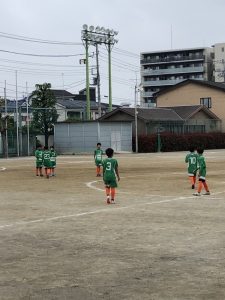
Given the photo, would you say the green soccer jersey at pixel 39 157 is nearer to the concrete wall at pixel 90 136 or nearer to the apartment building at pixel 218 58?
Answer: the concrete wall at pixel 90 136

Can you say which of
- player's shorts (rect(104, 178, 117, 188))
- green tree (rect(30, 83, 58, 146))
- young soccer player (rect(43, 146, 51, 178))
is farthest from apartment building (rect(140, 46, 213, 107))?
player's shorts (rect(104, 178, 117, 188))

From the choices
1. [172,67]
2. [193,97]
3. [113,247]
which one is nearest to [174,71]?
[172,67]

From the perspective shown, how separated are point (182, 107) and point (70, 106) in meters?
22.5

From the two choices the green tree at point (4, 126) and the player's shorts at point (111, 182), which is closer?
the player's shorts at point (111, 182)

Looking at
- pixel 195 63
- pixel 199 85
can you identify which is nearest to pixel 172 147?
pixel 199 85

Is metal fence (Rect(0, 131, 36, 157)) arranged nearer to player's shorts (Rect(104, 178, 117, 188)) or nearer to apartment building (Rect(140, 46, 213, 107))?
player's shorts (Rect(104, 178, 117, 188))

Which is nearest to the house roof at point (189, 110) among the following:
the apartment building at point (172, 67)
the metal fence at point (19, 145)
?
the metal fence at point (19, 145)

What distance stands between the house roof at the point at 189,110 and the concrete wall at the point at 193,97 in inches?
65.7

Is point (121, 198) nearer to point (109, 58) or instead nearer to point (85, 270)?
point (85, 270)

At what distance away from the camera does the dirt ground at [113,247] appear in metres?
6.04

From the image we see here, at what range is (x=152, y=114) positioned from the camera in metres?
58.9

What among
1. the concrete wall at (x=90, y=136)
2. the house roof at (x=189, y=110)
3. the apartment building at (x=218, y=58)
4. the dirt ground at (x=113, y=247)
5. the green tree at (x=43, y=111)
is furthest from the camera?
the apartment building at (x=218, y=58)

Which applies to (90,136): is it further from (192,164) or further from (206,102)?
(192,164)

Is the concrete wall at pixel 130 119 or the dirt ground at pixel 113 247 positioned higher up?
the concrete wall at pixel 130 119
